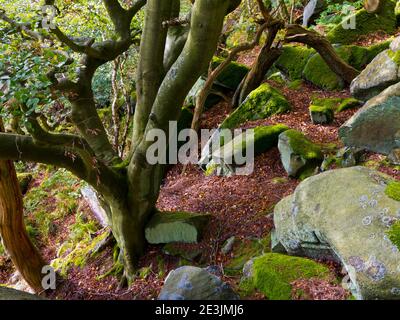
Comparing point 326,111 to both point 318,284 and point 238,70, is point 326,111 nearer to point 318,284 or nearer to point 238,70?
point 238,70

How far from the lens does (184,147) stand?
31.3ft

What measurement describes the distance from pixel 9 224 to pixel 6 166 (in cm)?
102

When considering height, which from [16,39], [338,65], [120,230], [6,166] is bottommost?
[120,230]

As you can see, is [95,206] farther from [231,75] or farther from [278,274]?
[278,274]

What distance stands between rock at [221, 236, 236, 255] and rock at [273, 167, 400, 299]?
37.9 inches

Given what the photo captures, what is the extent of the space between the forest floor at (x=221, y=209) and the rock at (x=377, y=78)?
36.7 inches

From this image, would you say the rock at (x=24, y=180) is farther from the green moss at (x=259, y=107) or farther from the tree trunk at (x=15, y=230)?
the green moss at (x=259, y=107)

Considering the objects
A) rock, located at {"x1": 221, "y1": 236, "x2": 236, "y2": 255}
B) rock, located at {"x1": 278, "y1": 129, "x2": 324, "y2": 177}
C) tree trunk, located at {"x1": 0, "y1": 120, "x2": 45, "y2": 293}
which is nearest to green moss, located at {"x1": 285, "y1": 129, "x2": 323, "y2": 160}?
Answer: rock, located at {"x1": 278, "y1": 129, "x2": 324, "y2": 177}

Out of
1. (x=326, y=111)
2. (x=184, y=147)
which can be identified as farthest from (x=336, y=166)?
(x=184, y=147)

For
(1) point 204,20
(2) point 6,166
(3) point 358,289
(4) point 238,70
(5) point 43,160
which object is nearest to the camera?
(3) point 358,289

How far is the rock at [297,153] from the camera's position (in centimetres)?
661

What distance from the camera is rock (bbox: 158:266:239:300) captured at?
156 inches
